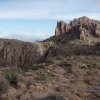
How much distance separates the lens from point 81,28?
7681 centimetres

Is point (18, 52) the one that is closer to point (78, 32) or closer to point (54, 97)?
point (78, 32)

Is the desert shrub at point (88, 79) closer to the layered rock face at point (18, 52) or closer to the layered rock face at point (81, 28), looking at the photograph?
the layered rock face at point (18, 52)

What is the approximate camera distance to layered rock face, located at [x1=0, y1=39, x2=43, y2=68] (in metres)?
73.0

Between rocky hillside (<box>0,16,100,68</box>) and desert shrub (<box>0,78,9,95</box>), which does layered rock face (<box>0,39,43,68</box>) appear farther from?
desert shrub (<box>0,78,9,95</box>)

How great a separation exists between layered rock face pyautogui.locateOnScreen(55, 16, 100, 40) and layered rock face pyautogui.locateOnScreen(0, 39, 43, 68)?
9.44 meters

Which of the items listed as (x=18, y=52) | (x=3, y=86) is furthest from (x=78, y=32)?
(x=3, y=86)

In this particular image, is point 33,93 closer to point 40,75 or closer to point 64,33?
point 40,75

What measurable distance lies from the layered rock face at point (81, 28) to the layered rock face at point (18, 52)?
372 inches

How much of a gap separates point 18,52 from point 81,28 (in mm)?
14284

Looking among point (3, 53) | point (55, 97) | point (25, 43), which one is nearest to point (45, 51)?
point (25, 43)

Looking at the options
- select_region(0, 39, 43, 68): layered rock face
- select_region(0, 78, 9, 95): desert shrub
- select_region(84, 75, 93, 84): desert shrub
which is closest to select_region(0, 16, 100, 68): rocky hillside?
select_region(0, 39, 43, 68): layered rock face

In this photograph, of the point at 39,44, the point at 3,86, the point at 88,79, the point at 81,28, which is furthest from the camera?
the point at 81,28

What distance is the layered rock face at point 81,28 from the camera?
249ft

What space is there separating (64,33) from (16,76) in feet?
237
